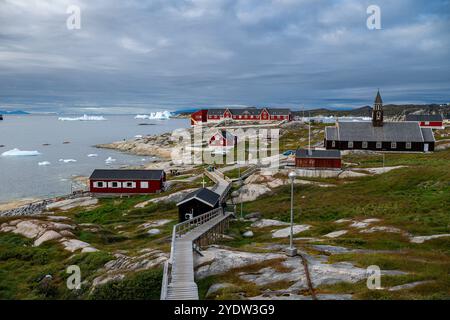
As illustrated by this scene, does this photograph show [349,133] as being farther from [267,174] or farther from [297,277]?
[297,277]

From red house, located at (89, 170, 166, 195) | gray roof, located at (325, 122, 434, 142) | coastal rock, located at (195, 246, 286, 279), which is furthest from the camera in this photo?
gray roof, located at (325, 122, 434, 142)

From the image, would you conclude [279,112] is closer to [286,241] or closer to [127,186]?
[127,186]

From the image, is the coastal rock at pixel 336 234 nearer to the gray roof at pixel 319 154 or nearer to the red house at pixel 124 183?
the gray roof at pixel 319 154

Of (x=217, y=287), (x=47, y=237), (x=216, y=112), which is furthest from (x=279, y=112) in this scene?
(x=217, y=287)

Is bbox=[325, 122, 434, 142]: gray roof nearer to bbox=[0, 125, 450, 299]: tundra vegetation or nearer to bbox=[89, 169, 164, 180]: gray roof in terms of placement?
bbox=[0, 125, 450, 299]: tundra vegetation

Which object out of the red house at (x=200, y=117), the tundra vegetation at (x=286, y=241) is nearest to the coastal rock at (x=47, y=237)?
the tundra vegetation at (x=286, y=241)

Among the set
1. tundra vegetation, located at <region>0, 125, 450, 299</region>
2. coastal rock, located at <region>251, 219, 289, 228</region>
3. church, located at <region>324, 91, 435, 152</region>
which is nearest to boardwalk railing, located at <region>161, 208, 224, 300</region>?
tundra vegetation, located at <region>0, 125, 450, 299</region>
